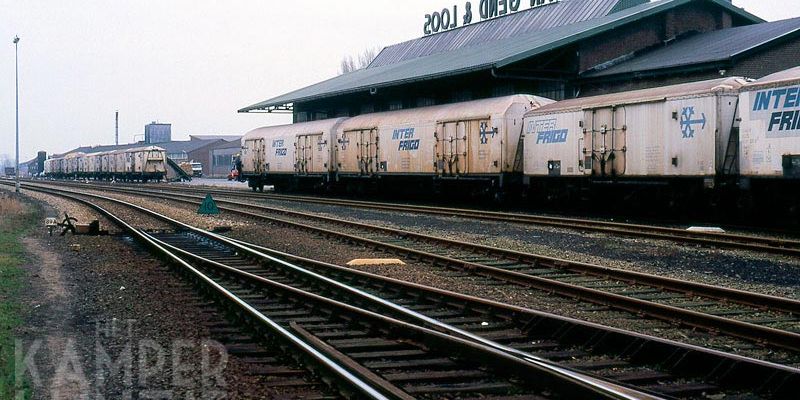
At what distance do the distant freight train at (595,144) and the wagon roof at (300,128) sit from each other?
43cm

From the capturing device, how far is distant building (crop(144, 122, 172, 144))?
145 meters

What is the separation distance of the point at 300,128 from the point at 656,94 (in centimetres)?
2133

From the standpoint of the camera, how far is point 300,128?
37.8 meters

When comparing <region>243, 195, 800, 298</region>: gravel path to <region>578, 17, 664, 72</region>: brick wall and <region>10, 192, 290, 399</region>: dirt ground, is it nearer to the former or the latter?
<region>10, 192, 290, 399</region>: dirt ground

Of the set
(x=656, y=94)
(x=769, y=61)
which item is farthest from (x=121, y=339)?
(x=769, y=61)

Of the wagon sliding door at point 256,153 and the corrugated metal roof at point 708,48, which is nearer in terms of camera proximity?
the corrugated metal roof at point 708,48

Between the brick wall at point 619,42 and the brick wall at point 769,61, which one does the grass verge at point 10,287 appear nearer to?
the brick wall at point 619,42

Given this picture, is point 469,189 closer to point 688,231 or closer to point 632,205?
point 632,205

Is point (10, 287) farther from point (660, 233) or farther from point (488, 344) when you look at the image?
point (660, 233)

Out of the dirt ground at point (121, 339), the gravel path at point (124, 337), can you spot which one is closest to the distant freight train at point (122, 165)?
the gravel path at point (124, 337)

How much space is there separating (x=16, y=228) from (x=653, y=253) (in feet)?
51.8

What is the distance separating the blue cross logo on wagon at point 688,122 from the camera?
18.0m

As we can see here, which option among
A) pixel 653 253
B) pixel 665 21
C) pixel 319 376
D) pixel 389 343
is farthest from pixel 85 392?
pixel 665 21

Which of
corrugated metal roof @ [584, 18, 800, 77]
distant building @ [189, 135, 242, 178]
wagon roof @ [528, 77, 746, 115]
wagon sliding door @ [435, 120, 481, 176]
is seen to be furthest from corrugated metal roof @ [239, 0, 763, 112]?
distant building @ [189, 135, 242, 178]
